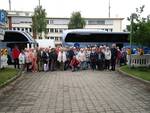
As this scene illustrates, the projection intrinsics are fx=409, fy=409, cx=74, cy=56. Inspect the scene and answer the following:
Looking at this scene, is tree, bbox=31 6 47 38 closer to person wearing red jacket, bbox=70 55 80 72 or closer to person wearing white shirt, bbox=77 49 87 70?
person wearing white shirt, bbox=77 49 87 70

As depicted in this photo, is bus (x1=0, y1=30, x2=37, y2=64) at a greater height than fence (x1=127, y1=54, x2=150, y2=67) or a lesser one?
greater

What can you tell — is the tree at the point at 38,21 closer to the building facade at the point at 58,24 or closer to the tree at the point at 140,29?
the building facade at the point at 58,24

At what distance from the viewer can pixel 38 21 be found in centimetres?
7681

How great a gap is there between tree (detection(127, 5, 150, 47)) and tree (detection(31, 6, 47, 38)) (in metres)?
50.1

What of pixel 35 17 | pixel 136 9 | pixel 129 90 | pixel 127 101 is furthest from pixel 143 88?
pixel 35 17

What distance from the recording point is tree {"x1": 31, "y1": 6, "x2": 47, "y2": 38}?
251 ft

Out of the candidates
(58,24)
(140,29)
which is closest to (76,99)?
(140,29)

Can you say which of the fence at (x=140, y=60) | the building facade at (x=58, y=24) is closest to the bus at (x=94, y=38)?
the fence at (x=140, y=60)

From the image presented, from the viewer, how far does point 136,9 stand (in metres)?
27.4

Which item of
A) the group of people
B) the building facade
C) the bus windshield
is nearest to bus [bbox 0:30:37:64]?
the bus windshield

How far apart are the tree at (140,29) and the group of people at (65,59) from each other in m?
2.38

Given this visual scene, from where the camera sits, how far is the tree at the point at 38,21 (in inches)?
3011

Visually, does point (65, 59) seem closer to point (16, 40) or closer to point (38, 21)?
point (16, 40)

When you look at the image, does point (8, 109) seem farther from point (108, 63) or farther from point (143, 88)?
point (108, 63)
